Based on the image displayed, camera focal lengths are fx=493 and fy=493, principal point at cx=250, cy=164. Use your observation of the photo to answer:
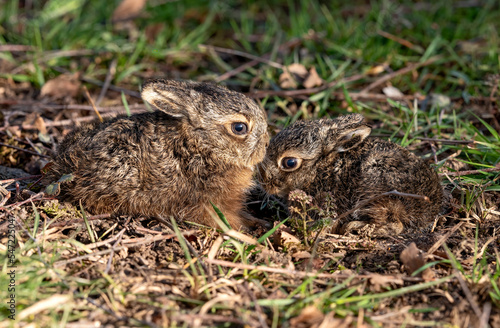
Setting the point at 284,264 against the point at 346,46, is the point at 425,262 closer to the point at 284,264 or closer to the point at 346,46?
the point at 284,264

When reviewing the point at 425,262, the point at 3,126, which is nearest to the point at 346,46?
the point at 425,262

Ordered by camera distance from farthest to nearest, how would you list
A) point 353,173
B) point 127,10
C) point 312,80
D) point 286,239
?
point 127,10 < point 312,80 < point 353,173 < point 286,239

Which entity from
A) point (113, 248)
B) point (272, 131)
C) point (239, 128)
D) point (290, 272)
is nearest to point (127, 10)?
point (272, 131)

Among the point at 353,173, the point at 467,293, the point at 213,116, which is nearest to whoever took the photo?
the point at 467,293

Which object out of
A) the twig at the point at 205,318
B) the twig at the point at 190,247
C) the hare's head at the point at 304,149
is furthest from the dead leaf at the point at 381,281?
the hare's head at the point at 304,149

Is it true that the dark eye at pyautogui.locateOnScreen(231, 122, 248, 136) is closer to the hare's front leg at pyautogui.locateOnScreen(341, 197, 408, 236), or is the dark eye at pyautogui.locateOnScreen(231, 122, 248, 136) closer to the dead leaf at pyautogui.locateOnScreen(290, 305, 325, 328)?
the hare's front leg at pyautogui.locateOnScreen(341, 197, 408, 236)

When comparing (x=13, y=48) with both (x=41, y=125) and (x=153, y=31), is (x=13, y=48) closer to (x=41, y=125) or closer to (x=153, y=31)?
(x=41, y=125)
